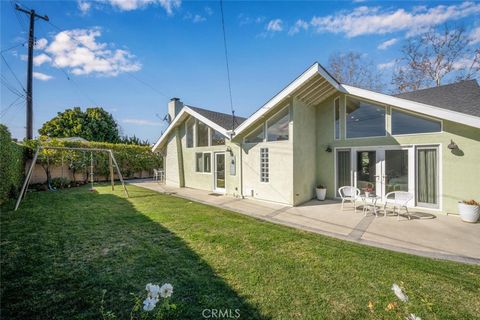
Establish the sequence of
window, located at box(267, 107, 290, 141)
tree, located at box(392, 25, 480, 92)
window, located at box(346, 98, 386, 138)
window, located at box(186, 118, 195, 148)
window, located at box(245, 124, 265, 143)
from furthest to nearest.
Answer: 1. tree, located at box(392, 25, 480, 92)
2. window, located at box(186, 118, 195, 148)
3. window, located at box(245, 124, 265, 143)
4. window, located at box(267, 107, 290, 141)
5. window, located at box(346, 98, 386, 138)

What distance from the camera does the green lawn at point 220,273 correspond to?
299 centimetres

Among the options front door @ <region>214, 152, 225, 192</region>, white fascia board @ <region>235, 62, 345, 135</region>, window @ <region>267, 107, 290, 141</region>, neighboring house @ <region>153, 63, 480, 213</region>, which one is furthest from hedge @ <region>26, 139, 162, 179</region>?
window @ <region>267, 107, 290, 141</region>

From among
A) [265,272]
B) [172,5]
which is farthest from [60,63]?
[265,272]

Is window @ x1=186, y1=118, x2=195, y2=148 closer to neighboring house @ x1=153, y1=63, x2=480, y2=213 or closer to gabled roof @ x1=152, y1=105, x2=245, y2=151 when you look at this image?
gabled roof @ x1=152, y1=105, x2=245, y2=151

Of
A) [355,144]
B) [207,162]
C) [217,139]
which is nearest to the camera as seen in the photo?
[355,144]

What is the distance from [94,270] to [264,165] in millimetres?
7849

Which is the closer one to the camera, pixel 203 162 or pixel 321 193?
pixel 321 193

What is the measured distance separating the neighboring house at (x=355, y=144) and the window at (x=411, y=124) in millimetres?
31

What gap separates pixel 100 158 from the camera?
728 inches

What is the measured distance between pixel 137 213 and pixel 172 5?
28.9ft

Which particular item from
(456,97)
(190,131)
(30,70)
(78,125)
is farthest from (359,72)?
(78,125)

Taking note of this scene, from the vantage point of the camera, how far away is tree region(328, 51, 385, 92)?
22.0m

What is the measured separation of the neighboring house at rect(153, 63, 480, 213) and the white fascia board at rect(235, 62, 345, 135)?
0.04 m

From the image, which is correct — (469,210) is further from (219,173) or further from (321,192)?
(219,173)
